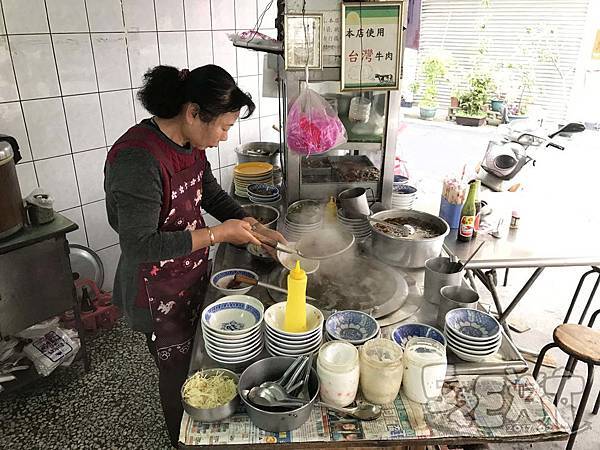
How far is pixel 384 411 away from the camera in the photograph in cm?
154

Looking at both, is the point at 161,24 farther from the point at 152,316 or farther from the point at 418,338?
the point at 418,338

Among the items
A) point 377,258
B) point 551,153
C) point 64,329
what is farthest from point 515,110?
point 64,329

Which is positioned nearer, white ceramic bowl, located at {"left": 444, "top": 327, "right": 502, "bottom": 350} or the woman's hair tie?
white ceramic bowl, located at {"left": 444, "top": 327, "right": 502, "bottom": 350}

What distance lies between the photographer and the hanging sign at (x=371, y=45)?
7.49 ft

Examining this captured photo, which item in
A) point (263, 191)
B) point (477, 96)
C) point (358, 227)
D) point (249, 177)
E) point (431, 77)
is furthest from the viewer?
point (431, 77)

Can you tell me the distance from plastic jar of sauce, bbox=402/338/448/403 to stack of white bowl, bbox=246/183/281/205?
163 centimetres

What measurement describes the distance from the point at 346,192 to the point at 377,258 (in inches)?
19.8

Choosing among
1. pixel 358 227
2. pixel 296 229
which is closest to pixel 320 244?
pixel 296 229

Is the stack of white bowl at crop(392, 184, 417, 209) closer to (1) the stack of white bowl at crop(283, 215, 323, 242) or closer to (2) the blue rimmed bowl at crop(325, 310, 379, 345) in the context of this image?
(1) the stack of white bowl at crop(283, 215, 323, 242)

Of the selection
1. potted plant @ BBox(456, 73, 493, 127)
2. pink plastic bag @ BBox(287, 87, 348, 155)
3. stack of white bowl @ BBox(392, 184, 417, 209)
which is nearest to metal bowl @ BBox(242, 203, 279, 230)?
pink plastic bag @ BBox(287, 87, 348, 155)

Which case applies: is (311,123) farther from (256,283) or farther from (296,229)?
(256,283)

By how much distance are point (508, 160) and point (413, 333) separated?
3.07 metres

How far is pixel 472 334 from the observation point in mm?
1760

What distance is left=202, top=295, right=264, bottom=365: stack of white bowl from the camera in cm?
168
